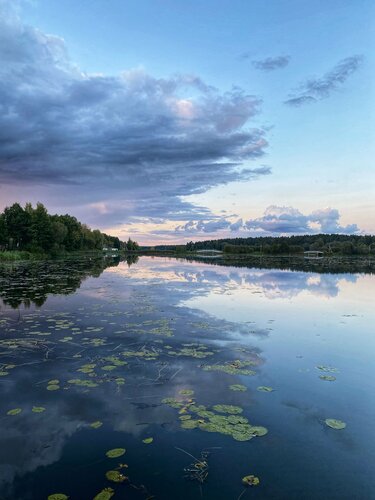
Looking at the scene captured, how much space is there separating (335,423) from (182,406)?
2813 mm

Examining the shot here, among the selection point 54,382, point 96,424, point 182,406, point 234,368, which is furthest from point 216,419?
point 54,382

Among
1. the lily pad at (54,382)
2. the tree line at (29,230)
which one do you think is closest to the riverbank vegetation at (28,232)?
the tree line at (29,230)

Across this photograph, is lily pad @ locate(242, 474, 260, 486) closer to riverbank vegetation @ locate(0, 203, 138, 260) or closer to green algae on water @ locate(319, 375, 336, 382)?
green algae on water @ locate(319, 375, 336, 382)

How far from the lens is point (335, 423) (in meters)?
6.17

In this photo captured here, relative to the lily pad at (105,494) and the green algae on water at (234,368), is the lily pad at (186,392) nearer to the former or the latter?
the green algae on water at (234,368)

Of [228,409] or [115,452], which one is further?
[228,409]

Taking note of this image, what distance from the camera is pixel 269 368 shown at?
29.6 ft

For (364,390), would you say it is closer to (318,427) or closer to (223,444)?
(318,427)

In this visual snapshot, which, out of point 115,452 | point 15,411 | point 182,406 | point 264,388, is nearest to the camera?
point 115,452

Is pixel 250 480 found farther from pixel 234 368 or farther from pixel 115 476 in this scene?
pixel 234 368

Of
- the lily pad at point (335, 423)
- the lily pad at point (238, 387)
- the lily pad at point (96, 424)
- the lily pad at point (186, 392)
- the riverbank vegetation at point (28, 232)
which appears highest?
the riverbank vegetation at point (28, 232)

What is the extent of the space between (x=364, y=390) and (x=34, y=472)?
22.4 feet

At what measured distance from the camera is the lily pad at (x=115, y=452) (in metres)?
5.11

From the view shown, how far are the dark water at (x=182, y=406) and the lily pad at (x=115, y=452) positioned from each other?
81mm
